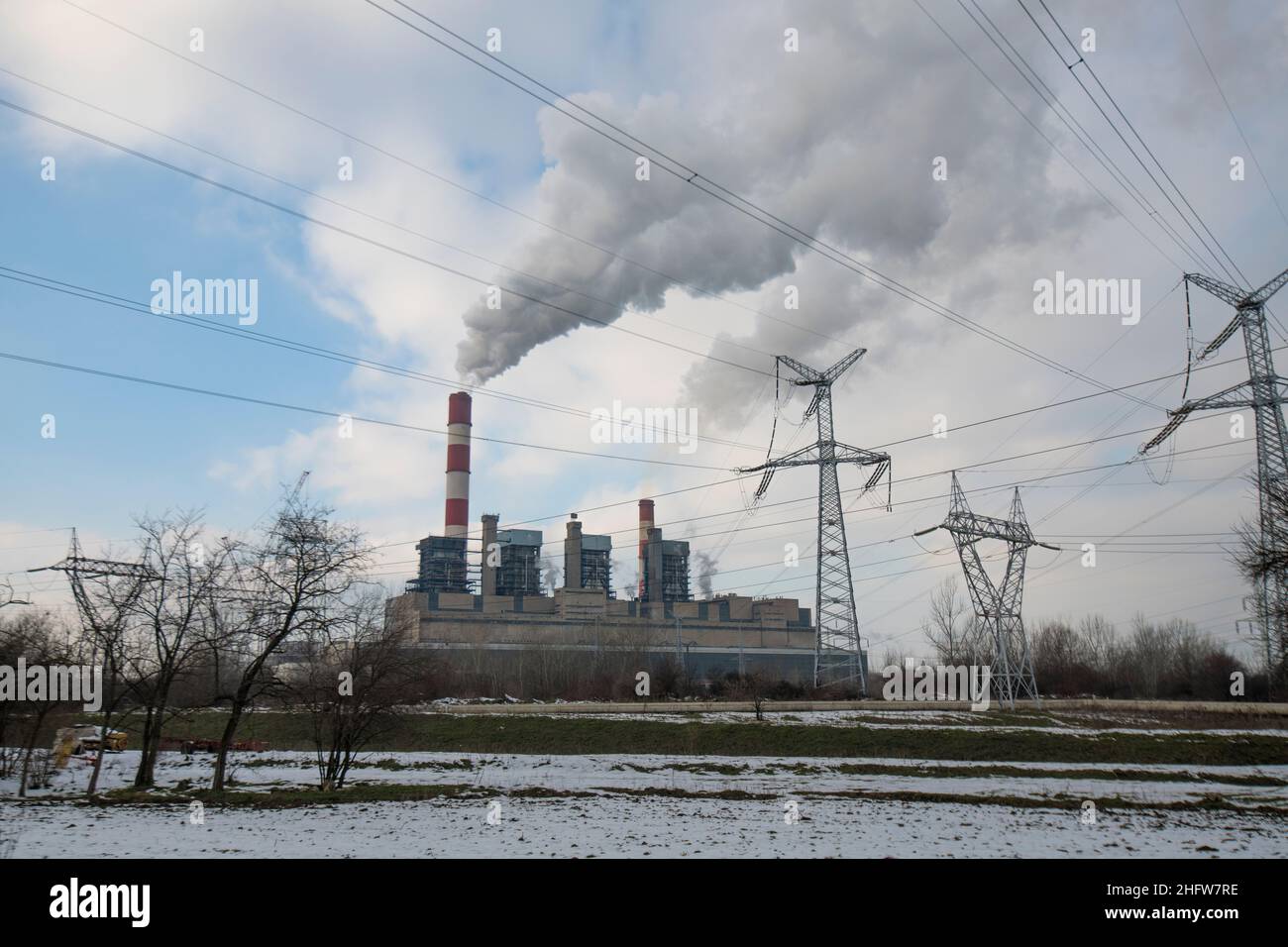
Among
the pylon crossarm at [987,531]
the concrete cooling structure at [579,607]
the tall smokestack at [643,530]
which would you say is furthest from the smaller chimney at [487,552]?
the pylon crossarm at [987,531]

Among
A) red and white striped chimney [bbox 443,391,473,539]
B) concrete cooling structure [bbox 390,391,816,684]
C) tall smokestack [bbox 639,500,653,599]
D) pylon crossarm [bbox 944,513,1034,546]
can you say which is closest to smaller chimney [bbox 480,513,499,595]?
concrete cooling structure [bbox 390,391,816,684]

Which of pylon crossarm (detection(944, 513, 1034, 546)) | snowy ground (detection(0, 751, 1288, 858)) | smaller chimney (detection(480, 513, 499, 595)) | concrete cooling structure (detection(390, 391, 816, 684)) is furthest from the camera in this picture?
smaller chimney (detection(480, 513, 499, 595))

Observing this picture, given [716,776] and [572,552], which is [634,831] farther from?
[572,552]

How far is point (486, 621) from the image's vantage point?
95562mm

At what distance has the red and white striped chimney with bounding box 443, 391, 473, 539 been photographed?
81.0 m

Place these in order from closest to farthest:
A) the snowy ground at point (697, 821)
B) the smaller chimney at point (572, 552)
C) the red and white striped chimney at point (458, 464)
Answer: the snowy ground at point (697, 821)
the red and white striped chimney at point (458, 464)
the smaller chimney at point (572, 552)

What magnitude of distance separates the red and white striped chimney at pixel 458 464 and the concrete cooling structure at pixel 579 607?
103mm

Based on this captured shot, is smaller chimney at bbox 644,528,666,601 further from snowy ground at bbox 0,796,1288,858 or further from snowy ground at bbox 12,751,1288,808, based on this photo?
snowy ground at bbox 0,796,1288,858

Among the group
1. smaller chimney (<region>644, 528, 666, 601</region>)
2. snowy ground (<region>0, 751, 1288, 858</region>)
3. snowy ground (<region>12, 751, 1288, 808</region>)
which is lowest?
snowy ground (<region>12, 751, 1288, 808</region>)

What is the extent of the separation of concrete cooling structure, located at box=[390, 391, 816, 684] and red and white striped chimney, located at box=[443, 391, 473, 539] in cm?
10

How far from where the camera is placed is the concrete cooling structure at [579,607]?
86.7 m

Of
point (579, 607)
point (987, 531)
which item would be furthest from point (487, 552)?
point (987, 531)

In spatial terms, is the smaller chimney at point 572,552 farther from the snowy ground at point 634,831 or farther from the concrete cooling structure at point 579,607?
the snowy ground at point 634,831

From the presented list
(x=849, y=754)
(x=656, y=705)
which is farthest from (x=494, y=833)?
(x=656, y=705)
